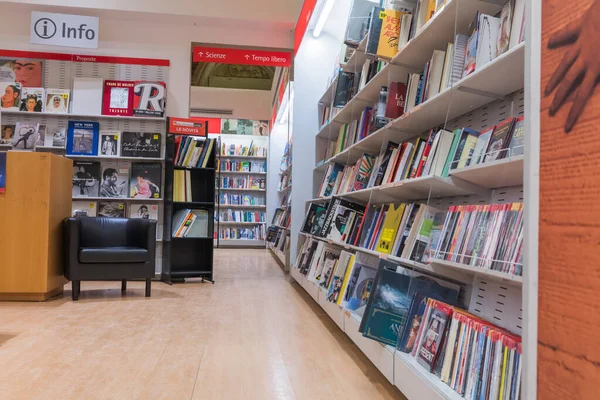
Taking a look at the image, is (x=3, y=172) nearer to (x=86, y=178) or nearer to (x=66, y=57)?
(x=86, y=178)

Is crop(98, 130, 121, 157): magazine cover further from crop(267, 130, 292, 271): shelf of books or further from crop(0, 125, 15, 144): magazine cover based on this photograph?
crop(267, 130, 292, 271): shelf of books

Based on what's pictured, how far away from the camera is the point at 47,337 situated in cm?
297

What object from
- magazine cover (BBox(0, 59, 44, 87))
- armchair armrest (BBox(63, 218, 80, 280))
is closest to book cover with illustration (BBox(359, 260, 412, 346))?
armchair armrest (BBox(63, 218, 80, 280))

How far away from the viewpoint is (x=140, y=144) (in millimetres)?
5770

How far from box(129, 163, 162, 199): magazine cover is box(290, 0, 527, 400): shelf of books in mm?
3206

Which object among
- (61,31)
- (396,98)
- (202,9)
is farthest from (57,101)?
(396,98)

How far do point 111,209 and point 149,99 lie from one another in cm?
140

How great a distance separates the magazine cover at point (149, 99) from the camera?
5.78 m

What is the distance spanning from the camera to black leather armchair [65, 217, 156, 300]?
4.18m

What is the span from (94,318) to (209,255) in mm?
2171

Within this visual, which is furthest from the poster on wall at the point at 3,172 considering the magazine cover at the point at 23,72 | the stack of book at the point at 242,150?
the stack of book at the point at 242,150

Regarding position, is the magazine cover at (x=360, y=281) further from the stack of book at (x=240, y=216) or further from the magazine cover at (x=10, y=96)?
the stack of book at (x=240, y=216)

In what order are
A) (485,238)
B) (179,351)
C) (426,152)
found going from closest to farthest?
(485,238) < (426,152) < (179,351)

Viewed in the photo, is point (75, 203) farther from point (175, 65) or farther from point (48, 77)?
point (175, 65)
